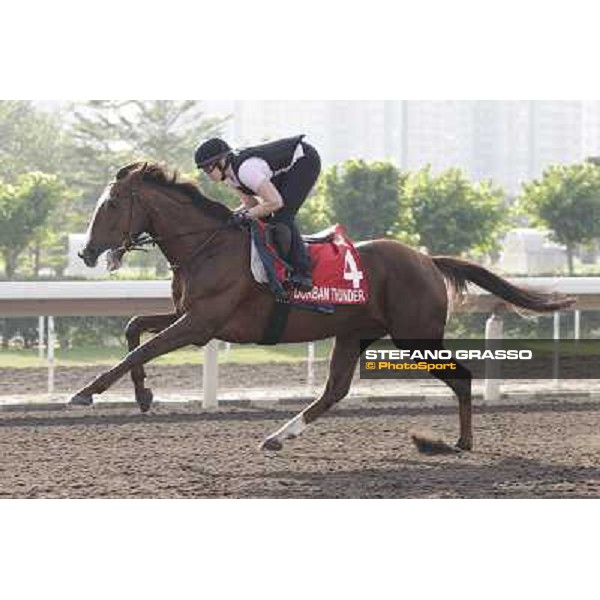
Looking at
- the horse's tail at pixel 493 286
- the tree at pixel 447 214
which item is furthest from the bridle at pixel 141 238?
the tree at pixel 447 214

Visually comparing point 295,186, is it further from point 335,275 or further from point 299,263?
point 335,275

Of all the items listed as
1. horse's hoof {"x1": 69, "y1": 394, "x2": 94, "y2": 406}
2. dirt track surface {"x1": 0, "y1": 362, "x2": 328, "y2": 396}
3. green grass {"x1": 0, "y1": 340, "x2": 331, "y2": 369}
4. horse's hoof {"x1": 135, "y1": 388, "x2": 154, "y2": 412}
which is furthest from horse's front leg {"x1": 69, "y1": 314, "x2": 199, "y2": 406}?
green grass {"x1": 0, "y1": 340, "x2": 331, "y2": 369}

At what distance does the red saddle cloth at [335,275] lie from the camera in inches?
276

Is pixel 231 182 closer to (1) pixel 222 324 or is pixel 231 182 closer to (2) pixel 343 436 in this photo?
(1) pixel 222 324

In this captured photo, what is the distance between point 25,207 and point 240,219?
1445cm

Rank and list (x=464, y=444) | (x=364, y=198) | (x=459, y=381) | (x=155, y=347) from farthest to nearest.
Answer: (x=364, y=198) < (x=464, y=444) < (x=459, y=381) < (x=155, y=347)

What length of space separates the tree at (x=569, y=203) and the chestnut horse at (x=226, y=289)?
16455 millimetres

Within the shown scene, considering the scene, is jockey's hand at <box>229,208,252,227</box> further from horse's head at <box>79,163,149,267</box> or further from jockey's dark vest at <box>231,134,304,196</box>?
horse's head at <box>79,163,149,267</box>

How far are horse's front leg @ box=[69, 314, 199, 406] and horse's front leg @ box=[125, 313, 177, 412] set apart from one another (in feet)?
0.52

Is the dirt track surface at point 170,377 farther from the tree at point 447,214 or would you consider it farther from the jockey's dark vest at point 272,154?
→ the tree at point 447,214

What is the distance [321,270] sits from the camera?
23.1 ft

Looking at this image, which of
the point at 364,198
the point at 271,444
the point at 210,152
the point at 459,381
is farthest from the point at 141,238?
the point at 364,198

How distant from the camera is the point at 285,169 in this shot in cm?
675

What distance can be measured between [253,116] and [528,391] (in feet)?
333
